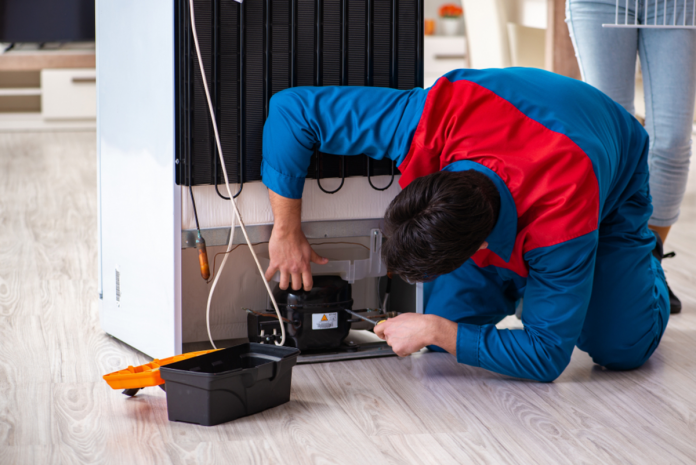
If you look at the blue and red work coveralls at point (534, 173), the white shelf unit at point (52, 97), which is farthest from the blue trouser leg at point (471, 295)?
the white shelf unit at point (52, 97)

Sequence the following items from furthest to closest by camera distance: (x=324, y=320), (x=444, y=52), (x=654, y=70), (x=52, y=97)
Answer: (x=444, y=52) → (x=52, y=97) → (x=654, y=70) → (x=324, y=320)

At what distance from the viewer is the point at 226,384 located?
1.13 m

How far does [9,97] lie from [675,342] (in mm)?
4604

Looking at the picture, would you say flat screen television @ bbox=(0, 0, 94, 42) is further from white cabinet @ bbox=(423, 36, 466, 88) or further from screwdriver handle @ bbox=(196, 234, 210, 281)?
white cabinet @ bbox=(423, 36, 466, 88)

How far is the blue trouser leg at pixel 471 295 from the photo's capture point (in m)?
1.46

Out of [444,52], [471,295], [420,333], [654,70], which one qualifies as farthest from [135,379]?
[444,52]

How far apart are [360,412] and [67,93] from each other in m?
4.21

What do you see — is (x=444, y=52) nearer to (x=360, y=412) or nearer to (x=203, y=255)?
(x=203, y=255)

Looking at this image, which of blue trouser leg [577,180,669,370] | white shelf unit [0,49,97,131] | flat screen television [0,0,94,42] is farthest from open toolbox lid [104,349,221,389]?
white shelf unit [0,49,97,131]

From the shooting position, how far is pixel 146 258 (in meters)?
1.39

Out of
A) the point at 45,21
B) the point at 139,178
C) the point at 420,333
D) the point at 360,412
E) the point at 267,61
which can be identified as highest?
the point at 45,21

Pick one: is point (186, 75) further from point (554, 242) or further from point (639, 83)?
point (639, 83)

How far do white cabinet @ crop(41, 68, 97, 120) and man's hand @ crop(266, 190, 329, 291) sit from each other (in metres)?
3.85

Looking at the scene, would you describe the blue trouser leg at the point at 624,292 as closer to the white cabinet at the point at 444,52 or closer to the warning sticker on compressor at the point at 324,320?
the warning sticker on compressor at the point at 324,320
